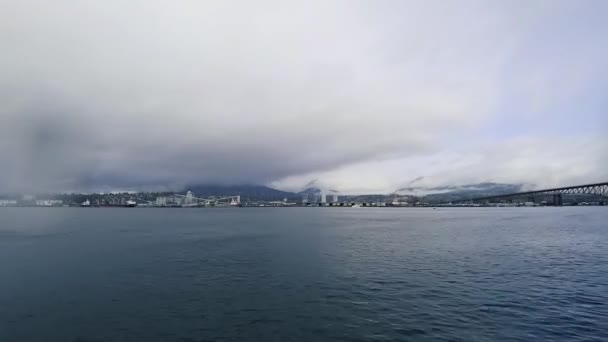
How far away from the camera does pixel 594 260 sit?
40.8 meters

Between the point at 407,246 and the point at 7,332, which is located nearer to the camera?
the point at 7,332

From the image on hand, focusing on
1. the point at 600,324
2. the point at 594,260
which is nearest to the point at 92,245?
the point at 600,324

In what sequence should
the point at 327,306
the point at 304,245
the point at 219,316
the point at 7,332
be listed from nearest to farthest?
the point at 7,332 < the point at 219,316 < the point at 327,306 < the point at 304,245

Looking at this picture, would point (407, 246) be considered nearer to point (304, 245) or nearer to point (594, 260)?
point (304, 245)

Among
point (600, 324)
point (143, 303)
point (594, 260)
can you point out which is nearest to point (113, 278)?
point (143, 303)

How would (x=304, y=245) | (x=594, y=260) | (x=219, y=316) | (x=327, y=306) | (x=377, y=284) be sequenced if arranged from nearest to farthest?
(x=219, y=316) → (x=327, y=306) → (x=377, y=284) → (x=594, y=260) → (x=304, y=245)

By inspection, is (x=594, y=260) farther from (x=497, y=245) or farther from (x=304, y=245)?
(x=304, y=245)

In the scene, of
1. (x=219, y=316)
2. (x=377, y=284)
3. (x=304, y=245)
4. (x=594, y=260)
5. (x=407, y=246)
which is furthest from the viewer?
(x=304, y=245)

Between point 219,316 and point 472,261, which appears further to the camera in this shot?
point 472,261

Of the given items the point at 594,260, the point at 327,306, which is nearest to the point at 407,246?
the point at 594,260

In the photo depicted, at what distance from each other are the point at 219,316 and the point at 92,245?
162 ft

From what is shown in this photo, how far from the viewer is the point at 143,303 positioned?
25688mm

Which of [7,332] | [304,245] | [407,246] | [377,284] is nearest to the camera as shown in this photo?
[7,332]

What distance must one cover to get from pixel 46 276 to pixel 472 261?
4962cm
